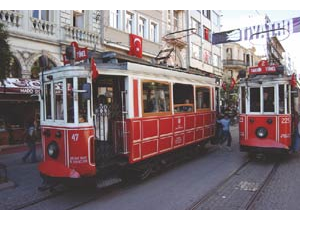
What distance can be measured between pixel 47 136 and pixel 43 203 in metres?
1.21

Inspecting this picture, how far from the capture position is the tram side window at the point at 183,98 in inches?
296

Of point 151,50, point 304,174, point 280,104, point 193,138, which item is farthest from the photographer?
point 151,50

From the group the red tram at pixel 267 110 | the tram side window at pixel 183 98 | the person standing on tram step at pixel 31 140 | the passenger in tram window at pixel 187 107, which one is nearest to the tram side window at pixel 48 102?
the tram side window at pixel 183 98

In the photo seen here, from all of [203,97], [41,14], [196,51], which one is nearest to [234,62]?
[196,51]

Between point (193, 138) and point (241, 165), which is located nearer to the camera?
point (241, 165)

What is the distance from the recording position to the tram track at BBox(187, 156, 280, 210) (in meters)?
5.05

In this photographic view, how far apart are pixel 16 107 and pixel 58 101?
6345 mm

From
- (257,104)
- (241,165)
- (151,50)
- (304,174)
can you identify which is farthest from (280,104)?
(151,50)

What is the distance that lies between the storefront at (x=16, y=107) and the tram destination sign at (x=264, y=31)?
21.4 feet

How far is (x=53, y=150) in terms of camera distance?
213 inches

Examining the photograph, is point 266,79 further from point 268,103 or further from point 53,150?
point 53,150

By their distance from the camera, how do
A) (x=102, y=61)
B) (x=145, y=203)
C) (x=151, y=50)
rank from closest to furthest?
1. (x=145, y=203)
2. (x=102, y=61)
3. (x=151, y=50)
